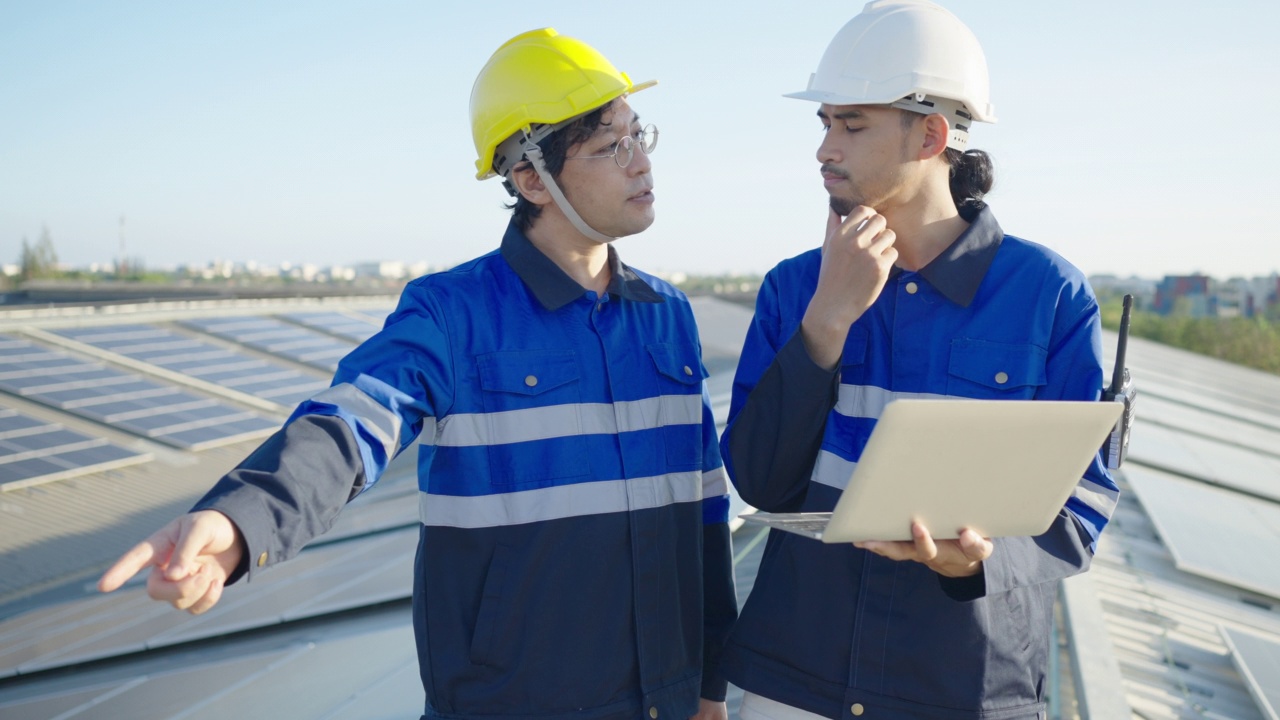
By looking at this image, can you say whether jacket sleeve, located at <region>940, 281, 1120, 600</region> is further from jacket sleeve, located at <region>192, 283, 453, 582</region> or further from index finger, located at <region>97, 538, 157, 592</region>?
index finger, located at <region>97, 538, 157, 592</region>

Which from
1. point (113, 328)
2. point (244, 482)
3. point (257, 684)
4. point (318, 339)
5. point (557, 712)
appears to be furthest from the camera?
point (318, 339)

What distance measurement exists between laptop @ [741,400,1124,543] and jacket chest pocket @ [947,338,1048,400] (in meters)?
0.48

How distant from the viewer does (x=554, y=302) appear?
254 centimetres

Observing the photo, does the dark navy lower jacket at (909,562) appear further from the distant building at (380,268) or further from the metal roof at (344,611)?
the distant building at (380,268)

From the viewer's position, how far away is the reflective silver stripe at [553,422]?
2.39m

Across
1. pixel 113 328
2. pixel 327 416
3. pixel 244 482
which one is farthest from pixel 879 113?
pixel 113 328

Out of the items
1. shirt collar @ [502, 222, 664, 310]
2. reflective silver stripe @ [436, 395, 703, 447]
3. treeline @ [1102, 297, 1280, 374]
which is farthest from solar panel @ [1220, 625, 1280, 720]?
treeline @ [1102, 297, 1280, 374]

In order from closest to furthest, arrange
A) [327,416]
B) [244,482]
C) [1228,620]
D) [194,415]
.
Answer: [244,482] → [327,416] → [1228,620] → [194,415]

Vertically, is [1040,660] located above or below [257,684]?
above

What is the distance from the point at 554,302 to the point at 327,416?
743mm

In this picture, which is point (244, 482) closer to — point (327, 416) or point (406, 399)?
point (327, 416)

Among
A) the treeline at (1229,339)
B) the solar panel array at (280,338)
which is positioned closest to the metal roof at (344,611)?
the solar panel array at (280,338)

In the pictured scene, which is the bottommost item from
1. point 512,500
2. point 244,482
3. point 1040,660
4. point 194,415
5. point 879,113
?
point 194,415

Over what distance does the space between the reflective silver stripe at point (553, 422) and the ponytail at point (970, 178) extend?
0.93m
